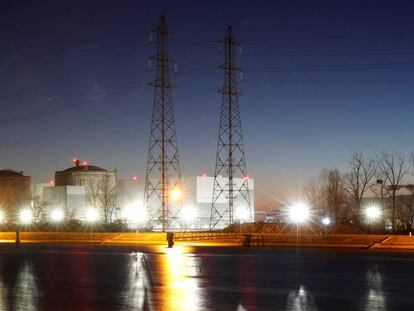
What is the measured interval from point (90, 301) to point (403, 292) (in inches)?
330

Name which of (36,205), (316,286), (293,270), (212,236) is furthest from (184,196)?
(316,286)

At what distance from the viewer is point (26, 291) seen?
63.1 feet

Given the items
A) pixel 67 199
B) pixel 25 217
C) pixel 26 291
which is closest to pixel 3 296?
pixel 26 291

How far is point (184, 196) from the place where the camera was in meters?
92.4

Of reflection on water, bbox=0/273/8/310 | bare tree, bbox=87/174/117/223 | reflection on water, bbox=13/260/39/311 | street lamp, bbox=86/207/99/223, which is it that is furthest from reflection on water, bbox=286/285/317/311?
bare tree, bbox=87/174/117/223

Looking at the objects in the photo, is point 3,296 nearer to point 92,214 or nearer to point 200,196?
point 92,214

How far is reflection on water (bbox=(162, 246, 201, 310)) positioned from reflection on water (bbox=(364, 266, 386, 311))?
13.4 ft

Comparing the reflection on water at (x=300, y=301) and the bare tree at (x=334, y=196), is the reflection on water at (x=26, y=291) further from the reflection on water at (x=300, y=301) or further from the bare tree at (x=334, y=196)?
the bare tree at (x=334, y=196)

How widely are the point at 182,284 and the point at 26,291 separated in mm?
4640

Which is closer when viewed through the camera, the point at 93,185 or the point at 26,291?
the point at 26,291

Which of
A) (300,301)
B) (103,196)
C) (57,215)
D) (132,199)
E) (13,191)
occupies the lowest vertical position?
(300,301)

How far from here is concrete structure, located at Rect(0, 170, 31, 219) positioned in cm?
9869

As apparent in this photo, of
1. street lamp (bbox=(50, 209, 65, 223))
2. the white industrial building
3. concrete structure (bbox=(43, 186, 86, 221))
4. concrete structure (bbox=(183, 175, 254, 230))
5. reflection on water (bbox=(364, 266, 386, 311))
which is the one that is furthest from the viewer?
concrete structure (bbox=(43, 186, 86, 221))

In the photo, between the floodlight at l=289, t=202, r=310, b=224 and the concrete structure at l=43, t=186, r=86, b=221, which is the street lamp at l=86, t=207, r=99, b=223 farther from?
the floodlight at l=289, t=202, r=310, b=224
